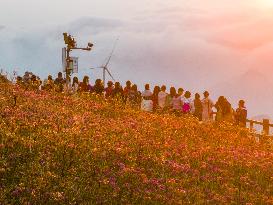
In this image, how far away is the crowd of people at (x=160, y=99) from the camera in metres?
31.0

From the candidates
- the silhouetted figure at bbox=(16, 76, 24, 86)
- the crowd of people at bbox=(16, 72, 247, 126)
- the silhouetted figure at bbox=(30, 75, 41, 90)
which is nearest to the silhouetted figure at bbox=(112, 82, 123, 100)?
the crowd of people at bbox=(16, 72, 247, 126)

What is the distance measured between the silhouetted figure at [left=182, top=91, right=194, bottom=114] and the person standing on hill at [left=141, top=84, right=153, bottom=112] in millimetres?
1801

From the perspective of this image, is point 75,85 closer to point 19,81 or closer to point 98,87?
point 98,87

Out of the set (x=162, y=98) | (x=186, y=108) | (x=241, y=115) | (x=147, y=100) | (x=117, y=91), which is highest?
A: (x=117, y=91)

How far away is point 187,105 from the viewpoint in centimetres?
3112

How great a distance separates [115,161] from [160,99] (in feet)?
47.2

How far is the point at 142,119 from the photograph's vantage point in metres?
26.2

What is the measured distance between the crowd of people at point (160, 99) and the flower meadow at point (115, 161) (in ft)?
18.2

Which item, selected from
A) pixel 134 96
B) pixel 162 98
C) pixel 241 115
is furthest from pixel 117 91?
pixel 241 115

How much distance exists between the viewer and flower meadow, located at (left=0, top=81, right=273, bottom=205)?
14.5m

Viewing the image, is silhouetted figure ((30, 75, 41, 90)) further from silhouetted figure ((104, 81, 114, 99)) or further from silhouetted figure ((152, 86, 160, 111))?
silhouetted figure ((152, 86, 160, 111))

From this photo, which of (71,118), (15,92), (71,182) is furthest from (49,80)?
(71,182)

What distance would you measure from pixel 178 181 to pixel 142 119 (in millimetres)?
9747

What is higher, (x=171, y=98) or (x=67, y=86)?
(x=67, y=86)
